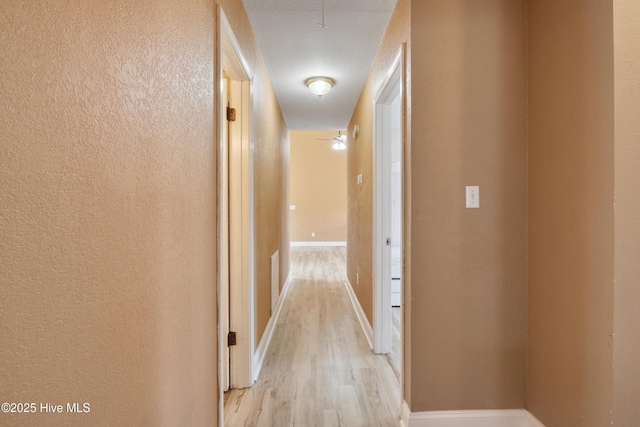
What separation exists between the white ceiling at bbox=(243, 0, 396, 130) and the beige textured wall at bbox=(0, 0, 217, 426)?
3.44 feet

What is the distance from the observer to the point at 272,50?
2.48 meters

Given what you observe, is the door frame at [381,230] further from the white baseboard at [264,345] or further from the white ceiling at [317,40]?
the white baseboard at [264,345]

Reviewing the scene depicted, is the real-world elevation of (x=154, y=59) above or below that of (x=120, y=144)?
above

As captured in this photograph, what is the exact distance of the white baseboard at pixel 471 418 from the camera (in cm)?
159

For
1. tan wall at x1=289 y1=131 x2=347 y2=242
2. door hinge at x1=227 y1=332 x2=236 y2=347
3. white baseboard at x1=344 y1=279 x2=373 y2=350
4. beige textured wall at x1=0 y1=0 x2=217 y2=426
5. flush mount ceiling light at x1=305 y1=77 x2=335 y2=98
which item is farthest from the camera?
tan wall at x1=289 y1=131 x2=347 y2=242

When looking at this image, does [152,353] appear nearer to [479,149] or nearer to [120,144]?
[120,144]

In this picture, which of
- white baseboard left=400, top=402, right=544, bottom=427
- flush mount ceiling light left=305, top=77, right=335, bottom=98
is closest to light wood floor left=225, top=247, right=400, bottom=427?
white baseboard left=400, top=402, right=544, bottom=427

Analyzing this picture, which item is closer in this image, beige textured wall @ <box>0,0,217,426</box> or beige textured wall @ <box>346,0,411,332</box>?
beige textured wall @ <box>0,0,217,426</box>

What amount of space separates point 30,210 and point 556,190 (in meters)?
1.80

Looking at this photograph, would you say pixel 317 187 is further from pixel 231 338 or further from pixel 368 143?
pixel 231 338

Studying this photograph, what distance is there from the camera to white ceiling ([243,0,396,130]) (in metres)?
1.95

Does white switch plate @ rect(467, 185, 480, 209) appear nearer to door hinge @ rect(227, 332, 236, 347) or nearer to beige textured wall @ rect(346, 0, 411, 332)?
beige textured wall @ rect(346, 0, 411, 332)

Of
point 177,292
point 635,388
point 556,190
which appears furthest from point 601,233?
point 177,292

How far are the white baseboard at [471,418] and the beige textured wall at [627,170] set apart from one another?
74 cm
